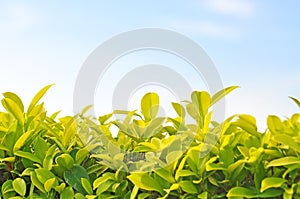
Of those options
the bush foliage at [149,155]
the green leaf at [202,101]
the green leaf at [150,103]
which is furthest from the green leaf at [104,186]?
the green leaf at [202,101]

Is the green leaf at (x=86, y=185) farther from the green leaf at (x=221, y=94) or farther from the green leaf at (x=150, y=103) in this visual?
the green leaf at (x=221, y=94)

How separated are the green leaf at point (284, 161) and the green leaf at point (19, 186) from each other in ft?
6.32

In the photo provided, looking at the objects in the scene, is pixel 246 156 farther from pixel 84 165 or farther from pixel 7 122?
pixel 7 122

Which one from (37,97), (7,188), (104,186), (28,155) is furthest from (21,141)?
(104,186)

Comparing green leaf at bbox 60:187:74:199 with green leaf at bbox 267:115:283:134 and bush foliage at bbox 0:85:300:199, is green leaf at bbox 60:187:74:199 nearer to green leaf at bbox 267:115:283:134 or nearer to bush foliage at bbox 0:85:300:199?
bush foliage at bbox 0:85:300:199

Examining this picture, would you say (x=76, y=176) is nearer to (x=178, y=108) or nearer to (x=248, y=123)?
(x=178, y=108)

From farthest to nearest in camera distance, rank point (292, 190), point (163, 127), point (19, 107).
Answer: point (19, 107) → point (163, 127) → point (292, 190)

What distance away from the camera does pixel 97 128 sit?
12.8 feet

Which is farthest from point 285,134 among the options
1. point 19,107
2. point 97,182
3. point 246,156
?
point 19,107

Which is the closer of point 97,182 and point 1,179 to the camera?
point 97,182

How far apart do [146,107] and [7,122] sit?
1234 millimetres

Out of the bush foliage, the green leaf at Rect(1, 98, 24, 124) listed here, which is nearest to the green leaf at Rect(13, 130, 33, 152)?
the bush foliage

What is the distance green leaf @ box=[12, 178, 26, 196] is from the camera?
3781 millimetres

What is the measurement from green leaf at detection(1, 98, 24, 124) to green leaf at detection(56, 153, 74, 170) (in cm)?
55
